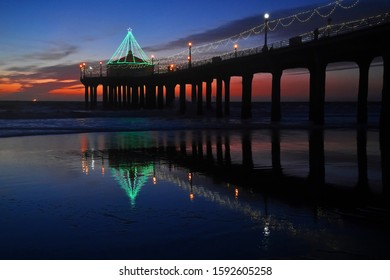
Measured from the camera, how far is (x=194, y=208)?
7.53 m

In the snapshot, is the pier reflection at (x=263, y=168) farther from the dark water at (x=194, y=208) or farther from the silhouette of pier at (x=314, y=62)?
the silhouette of pier at (x=314, y=62)

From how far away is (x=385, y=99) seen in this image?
2612 centimetres

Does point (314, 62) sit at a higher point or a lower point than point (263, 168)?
higher

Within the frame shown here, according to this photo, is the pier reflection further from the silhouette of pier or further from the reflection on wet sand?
the silhouette of pier

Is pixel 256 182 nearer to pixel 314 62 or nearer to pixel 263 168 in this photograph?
pixel 263 168

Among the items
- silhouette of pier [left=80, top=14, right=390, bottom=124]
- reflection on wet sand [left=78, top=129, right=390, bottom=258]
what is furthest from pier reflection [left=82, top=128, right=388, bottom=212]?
silhouette of pier [left=80, top=14, right=390, bottom=124]

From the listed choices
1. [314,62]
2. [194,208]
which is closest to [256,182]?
[194,208]

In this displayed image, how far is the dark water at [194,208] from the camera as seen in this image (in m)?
5.49

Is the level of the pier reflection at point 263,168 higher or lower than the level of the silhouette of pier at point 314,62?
lower

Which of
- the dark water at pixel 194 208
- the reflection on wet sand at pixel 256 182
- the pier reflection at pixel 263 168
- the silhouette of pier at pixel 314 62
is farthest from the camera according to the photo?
the silhouette of pier at pixel 314 62

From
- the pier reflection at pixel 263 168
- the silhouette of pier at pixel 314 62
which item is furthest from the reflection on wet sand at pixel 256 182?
the silhouette of pier at pixel 314 62

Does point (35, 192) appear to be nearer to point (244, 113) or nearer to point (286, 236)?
point (286, 236)
